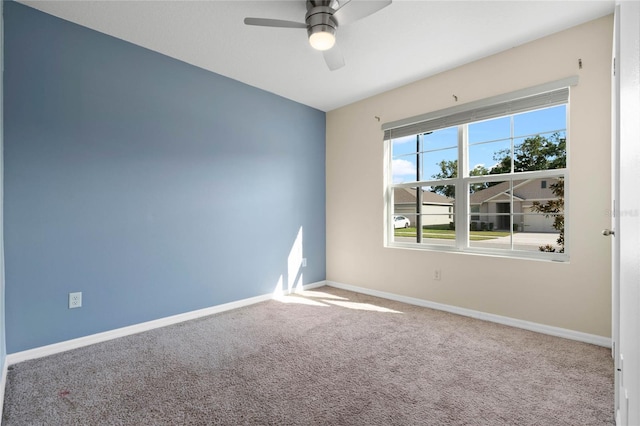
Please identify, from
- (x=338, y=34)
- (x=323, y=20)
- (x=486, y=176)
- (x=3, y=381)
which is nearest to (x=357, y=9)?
(x=323, y=20)

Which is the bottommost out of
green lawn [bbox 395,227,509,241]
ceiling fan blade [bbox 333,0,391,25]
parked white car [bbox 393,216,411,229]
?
green lawn [bbox 395,227,509,241]

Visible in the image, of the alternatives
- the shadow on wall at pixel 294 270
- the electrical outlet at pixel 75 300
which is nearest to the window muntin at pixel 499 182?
the shadow on wall at pixel 294 270

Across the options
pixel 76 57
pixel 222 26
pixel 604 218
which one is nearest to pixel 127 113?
pixel 76 57

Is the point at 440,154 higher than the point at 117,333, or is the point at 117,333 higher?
the point at 440,154

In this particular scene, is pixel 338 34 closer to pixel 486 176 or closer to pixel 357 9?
pixel 357 9

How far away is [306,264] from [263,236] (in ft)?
2.76

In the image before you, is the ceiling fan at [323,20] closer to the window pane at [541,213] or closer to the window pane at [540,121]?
the window pane at [540,121]

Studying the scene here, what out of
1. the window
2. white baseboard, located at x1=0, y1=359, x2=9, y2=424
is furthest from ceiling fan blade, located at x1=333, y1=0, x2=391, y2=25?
white baseboard, located at x1=0, y1=359, x2=9, y2=424

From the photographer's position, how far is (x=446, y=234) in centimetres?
352

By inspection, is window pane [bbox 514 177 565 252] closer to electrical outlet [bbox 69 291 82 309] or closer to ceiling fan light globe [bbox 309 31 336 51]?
ceiling fan light globe [bbox 309 31 336 51]

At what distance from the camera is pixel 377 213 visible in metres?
4.04

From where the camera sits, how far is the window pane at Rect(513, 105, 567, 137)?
109 inches

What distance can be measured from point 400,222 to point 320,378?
2388 mm

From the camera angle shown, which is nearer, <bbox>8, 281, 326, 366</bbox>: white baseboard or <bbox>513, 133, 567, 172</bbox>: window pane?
<bbox>8, 281, 326, 366</bbox>: white baseboard
